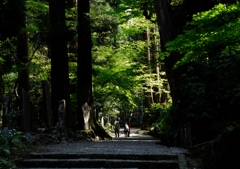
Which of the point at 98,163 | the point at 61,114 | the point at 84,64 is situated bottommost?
the point at 98,163

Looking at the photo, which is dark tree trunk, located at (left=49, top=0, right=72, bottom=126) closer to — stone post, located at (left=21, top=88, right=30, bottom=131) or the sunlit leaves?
stone post, located at (left=21, top=88, right=30, bottom=131)

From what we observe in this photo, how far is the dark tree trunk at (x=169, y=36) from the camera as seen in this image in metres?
10.6

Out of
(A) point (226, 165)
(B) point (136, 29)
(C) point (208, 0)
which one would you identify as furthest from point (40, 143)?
(B) point (136, 29)

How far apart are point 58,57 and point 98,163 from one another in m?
7.10

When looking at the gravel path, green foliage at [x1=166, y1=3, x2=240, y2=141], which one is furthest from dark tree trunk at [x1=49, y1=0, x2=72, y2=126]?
green foliage at [x1=166, y1=3, x2=240, y2=141]

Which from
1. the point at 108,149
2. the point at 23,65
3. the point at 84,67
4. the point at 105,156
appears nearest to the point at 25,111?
the point at 108,149

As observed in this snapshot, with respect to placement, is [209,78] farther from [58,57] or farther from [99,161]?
[58,57]

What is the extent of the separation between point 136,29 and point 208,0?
1098 centimetres

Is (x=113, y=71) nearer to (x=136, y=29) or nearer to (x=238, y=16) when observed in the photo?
(x=136, y=29)

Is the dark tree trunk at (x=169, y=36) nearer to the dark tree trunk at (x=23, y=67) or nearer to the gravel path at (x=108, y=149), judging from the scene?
the gravel path at (x=108, y=149)

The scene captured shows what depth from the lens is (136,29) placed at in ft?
69.1

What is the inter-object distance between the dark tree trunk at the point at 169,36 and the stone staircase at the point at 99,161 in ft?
13.3

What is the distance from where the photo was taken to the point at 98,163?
6316 millimetres

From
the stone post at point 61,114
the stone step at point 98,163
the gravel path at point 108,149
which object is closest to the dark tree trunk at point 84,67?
the stone post at point 61,114
